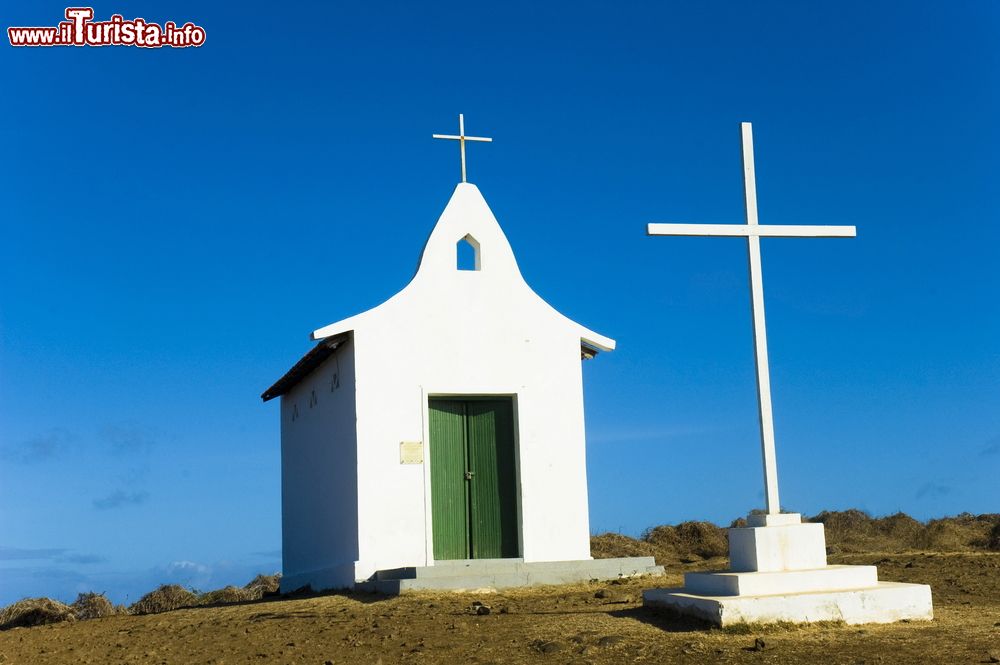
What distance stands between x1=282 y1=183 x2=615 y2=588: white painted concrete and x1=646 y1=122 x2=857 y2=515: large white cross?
5374 mm

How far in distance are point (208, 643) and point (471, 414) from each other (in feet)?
20.7

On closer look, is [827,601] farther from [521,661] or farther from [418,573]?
[418,573]

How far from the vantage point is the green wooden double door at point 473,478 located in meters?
16.1

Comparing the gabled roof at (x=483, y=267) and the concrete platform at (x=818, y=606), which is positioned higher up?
the gabled roof at (x=483, y=267)

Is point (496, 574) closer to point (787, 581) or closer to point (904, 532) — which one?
point (787, 581)

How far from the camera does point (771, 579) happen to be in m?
10.2

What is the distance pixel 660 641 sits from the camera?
30.9ft

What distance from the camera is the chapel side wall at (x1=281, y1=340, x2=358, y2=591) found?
1608 centimetres

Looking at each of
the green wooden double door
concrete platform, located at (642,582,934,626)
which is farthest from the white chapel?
concrete platform, located at (642,582,934,626)

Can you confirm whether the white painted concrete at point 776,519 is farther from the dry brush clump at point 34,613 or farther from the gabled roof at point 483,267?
the dry brush clump at point 34,613

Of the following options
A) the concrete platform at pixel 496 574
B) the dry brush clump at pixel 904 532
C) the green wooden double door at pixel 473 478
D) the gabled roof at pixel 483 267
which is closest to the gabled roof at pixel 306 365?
the gabled roof at pixel 483 267

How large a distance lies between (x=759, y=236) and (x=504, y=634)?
5027 mm

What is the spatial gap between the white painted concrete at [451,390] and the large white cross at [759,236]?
17.6 feet

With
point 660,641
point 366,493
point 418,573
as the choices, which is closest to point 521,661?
point 660,641
